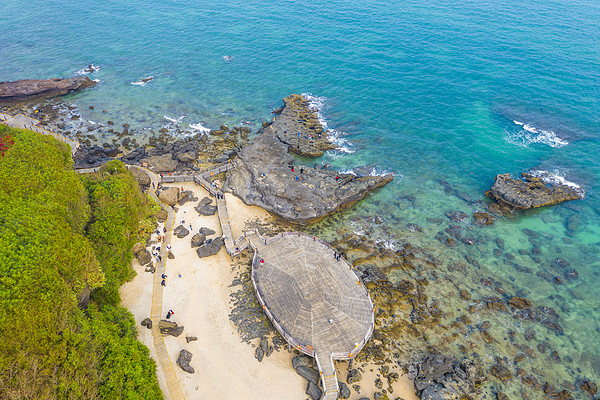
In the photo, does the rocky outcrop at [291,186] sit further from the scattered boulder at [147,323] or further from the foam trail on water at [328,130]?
the scattered boulder at [147,323]

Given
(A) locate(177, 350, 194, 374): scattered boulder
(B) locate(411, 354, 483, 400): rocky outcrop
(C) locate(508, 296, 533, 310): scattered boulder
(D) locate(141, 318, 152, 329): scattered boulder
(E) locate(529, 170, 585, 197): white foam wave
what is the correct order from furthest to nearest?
(E) locate(529, 170, 585, 197): white foam wave
(C) locate(508, 296, 533, 310): scattered boulder
(D) locate(141, 318, 152, 329): scattered boulder
(A) locate(177, 350, 194, 374): scattered boulder
(B) locate(411, 354, 483, 400): rocky outcrop

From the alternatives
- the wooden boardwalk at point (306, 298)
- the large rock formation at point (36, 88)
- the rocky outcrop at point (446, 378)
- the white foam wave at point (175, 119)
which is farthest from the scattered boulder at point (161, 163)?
the rocky outcrop at point (446, 378)

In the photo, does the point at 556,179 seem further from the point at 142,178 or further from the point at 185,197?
the point at 142,178

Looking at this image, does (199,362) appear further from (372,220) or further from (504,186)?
(504,186)

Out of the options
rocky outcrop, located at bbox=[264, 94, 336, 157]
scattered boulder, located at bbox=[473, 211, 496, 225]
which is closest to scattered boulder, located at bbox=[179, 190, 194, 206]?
rocky outcrop, located at bbox=[264, 94, 336, 157]

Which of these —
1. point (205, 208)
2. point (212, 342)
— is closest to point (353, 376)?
point (212, 342)

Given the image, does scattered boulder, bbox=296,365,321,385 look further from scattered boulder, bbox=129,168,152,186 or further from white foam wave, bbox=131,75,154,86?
white foam wave, bbox=131,75,154,86
